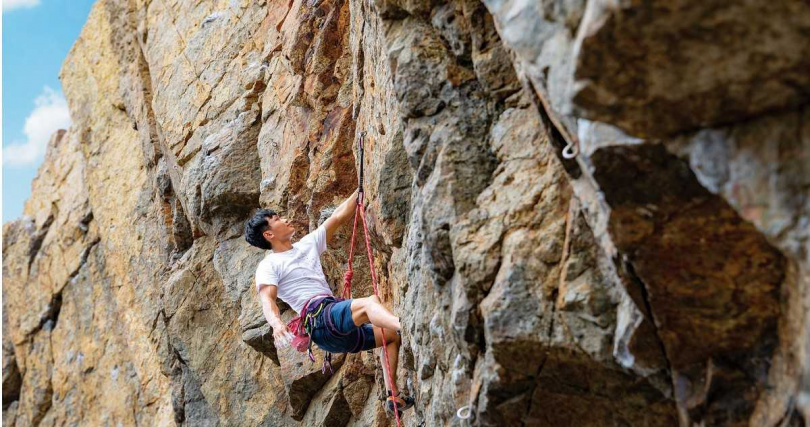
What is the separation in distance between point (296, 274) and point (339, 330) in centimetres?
90

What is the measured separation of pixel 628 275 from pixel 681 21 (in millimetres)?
1509

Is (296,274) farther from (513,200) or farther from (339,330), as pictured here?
(513,200)

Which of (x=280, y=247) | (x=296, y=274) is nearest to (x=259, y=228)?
(x=280, y=247)

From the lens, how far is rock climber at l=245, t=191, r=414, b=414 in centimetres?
739

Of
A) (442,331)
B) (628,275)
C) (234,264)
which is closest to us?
(628,275)

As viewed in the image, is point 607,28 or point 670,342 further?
point 670,342

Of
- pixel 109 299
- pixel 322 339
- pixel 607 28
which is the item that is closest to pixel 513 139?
pixel 607 28

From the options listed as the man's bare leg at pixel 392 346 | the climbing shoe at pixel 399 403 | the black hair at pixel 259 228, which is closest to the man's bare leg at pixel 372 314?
the man's bare leg at pixel 392 346

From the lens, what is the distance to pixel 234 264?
11109 mm

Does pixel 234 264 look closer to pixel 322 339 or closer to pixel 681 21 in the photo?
pixel 322 339

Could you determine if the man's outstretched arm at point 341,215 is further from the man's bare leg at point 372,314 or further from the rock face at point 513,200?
the man's bare leg at point 372,314

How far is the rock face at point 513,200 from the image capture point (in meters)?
2.92

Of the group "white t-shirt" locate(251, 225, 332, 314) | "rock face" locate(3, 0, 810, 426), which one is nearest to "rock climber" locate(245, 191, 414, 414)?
"white t-shirt" locate(251, 225, 332, 314)

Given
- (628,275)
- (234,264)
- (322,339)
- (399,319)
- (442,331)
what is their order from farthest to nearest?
(234,264) → (322,339) → (399,319) → (442,331) → (628,275)
